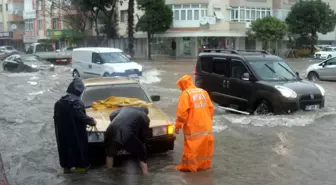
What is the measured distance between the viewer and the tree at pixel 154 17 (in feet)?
148

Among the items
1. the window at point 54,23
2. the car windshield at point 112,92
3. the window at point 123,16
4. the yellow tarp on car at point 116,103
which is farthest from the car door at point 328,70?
the window at point 54,23

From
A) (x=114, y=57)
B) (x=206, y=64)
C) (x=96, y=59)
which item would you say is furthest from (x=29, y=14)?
(x=206, y=64)

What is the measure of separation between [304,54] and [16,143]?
4665 centimetres

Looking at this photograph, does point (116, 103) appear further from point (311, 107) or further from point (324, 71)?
point (324, 71)

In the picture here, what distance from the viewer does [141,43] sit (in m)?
53.1

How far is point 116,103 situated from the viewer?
792cm

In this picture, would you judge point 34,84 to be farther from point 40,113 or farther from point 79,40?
point 79,40

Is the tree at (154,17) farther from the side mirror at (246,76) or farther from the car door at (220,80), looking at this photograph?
the side mirror at (246,76)

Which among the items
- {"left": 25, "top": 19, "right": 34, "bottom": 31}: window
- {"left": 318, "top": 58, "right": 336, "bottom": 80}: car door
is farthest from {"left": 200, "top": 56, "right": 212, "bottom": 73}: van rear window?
{"left": 25, "top": 19, "right": 34, "bottom": 31}: window

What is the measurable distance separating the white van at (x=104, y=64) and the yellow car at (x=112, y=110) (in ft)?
39.6

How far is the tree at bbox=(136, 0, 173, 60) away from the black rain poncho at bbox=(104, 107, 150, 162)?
39.8m

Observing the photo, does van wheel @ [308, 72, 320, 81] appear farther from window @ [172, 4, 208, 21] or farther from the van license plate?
window @ [172, 4, 208, 21]

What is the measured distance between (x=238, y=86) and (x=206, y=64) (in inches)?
71.7

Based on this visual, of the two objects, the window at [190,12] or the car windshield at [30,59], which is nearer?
the car windshield at [30,59]
